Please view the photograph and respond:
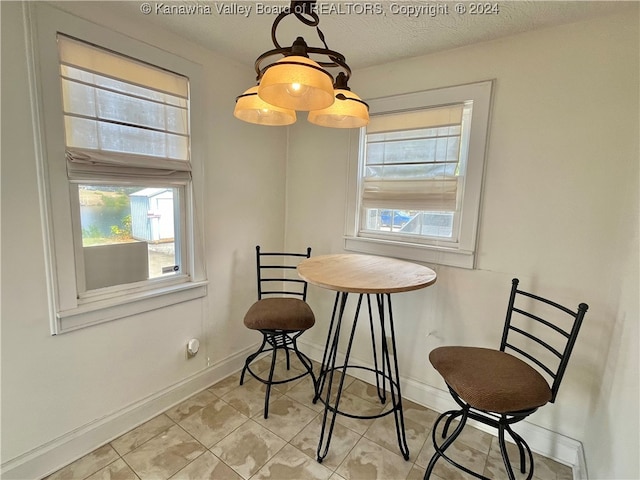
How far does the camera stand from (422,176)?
2.11 metres

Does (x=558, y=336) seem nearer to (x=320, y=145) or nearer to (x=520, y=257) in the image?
(x=520, y=257)

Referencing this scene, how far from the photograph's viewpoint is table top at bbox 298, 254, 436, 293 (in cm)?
146

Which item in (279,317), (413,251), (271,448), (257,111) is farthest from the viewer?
(413,251)

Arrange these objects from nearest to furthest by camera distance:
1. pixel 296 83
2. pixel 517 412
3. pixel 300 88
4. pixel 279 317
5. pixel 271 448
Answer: pixel 296 83, pixel 300 88, pixel 517 412, pixel 271 448, pixel 279 317

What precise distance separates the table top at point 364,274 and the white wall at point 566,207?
425 millimetres

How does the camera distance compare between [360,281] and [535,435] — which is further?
[535,435]

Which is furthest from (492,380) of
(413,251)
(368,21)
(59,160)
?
(59,160)

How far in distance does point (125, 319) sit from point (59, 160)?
904 mm

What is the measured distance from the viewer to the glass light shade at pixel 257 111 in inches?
52.2

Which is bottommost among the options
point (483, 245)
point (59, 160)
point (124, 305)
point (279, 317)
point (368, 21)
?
point (279, 317)

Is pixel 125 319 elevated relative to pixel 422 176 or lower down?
lower down

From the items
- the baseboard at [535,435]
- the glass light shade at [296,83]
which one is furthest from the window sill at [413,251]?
the glass light shade at [296,83]

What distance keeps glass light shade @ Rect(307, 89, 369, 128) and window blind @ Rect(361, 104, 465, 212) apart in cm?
75

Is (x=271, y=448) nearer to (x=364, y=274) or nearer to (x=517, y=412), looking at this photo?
(x=364, y=274)
